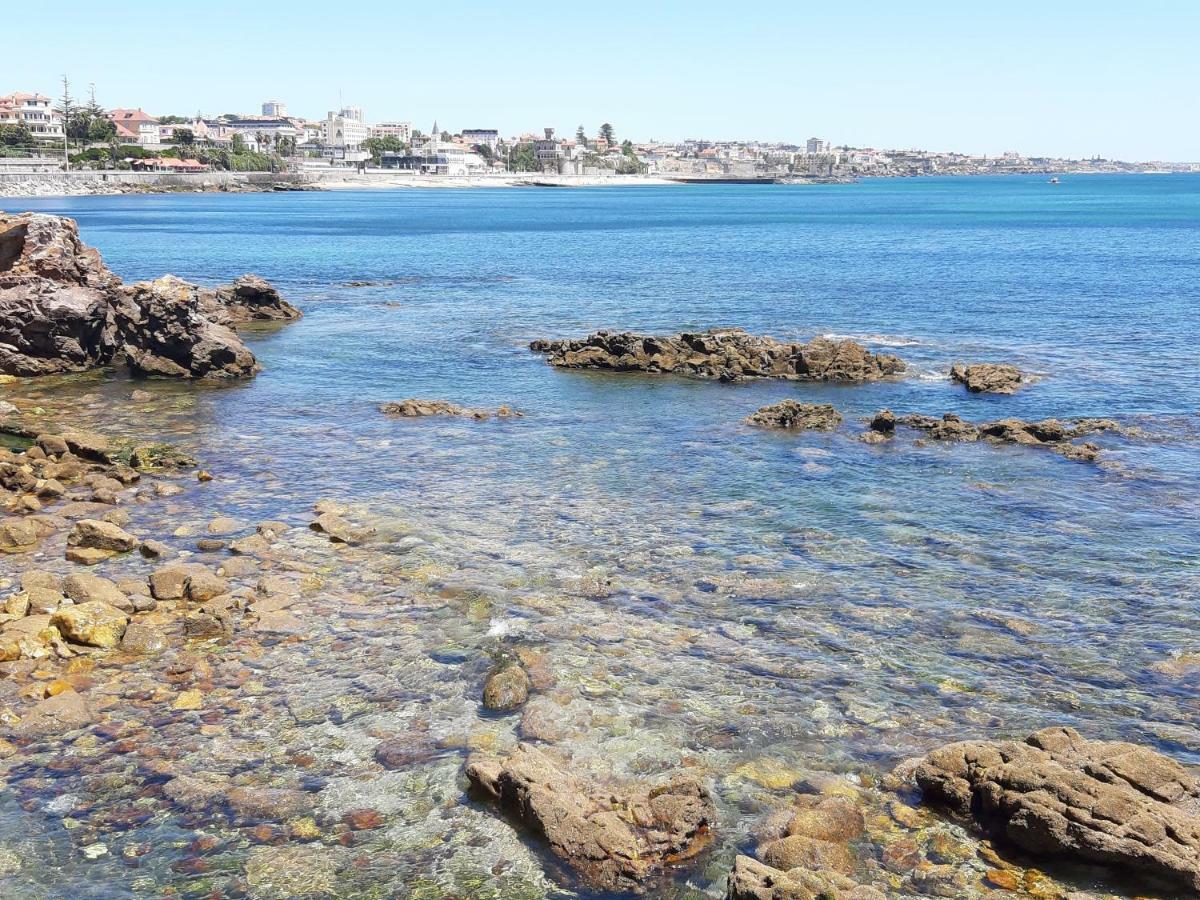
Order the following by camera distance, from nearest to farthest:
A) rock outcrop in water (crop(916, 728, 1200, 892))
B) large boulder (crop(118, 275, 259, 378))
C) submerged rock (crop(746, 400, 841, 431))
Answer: rock outcrop in water (crop(916, 728, 1200, 892)) → submerged rock (crop(746, 400, 841, 431)) → large boulder (crop(118, 275, 259, 378))

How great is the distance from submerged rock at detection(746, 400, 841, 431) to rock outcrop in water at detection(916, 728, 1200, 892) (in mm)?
20123

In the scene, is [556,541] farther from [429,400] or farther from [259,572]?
Result: [429,400]

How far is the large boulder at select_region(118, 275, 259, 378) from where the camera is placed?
135ft

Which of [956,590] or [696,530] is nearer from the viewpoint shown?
[956,590]

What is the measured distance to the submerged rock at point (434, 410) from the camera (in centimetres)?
3575

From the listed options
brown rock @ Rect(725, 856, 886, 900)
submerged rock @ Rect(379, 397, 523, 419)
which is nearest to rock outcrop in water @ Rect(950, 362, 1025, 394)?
submerged rock @ Rect(379, 397, 523, 419)

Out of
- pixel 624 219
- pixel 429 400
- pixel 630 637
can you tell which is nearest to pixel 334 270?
pixel 429 400

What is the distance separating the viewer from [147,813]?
1298cm

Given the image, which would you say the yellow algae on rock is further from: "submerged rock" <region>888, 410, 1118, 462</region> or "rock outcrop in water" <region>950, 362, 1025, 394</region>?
"rock outcrop in water" <region>950, 362, 1025, 394</region>

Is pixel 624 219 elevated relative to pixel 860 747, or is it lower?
elevated

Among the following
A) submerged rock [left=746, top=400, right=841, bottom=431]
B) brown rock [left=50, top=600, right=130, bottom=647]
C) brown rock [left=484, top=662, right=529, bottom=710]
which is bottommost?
brown rock [left=484, top=662, right=529, bottom=710]

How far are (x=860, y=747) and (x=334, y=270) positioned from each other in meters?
75.9

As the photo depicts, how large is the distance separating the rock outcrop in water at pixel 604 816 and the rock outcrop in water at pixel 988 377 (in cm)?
2986

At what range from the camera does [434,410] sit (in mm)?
36125
